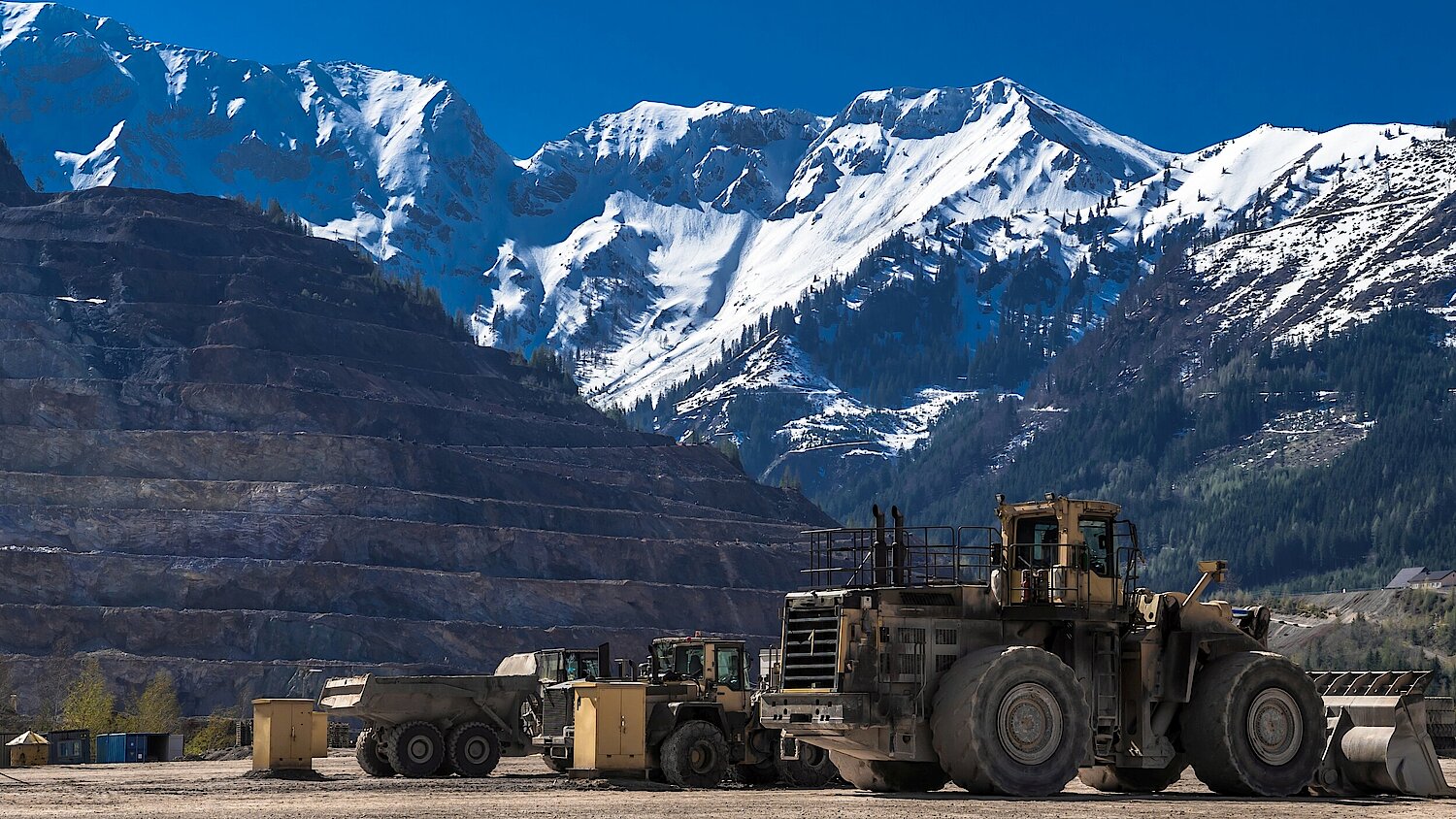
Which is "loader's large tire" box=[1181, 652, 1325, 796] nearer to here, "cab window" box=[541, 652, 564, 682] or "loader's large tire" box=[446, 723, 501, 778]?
"loader's large tire" box=[446, 723, 501, 778]

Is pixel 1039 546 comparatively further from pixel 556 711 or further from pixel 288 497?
pixel 288 497

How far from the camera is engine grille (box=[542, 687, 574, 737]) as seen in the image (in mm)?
43406

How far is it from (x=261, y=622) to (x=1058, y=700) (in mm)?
98220

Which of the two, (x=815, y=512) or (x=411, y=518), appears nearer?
(x=411, y=518)

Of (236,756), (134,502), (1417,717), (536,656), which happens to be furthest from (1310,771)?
(134,502)

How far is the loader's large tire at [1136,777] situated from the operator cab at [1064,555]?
323cm

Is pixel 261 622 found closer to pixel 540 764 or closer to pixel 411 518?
pixel 411 518

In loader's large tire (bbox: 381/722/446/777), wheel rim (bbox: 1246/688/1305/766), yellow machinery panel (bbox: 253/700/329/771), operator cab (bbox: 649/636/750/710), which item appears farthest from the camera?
yellow machinery panel (bbox: 253/700/329/771)

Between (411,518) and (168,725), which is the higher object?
(411,518)

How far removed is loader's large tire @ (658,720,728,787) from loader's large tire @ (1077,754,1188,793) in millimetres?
7751

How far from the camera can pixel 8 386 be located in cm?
14650

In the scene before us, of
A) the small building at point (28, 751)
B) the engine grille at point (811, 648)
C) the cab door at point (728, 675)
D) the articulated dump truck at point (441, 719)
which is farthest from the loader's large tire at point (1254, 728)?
the small building at point (28, 751)

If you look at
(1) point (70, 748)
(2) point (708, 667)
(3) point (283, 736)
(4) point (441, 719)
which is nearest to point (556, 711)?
(4) point (441, 719)

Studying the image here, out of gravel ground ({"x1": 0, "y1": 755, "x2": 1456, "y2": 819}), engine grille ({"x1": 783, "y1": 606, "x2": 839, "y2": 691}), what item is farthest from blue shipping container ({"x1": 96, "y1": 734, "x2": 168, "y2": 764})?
engine grille ({"x1": 783, "y1": 606, "x2": 839, "y2": 691})
